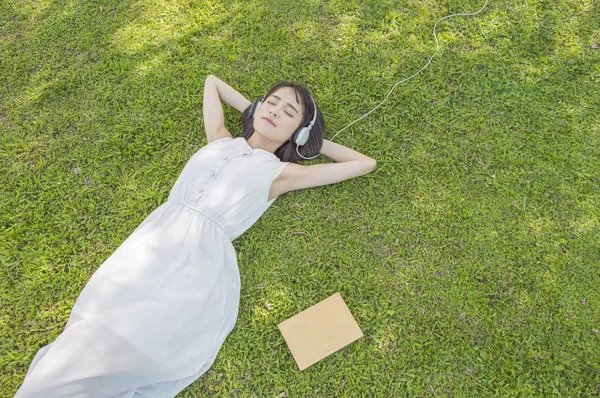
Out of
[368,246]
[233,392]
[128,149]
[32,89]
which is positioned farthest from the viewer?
[32,89]

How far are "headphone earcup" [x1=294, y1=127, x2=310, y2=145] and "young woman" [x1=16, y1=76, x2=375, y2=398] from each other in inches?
0.5

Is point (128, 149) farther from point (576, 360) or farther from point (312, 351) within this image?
point (576, 360)

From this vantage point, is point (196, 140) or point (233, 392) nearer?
point (233, 392)

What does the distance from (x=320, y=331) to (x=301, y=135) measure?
1.89 meters

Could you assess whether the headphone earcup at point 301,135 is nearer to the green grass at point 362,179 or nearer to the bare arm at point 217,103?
the green grass at point 362,179

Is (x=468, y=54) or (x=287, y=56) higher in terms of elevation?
(x=287, y=56)

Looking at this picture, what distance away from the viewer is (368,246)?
3.71 meters

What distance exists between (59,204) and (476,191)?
4.50m

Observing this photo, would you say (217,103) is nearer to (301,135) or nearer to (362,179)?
(301,135)

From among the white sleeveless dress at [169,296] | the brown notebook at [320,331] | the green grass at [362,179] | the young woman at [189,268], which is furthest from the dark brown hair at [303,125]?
the brown notebook at [320,331]

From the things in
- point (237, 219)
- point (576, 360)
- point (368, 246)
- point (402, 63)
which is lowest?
point (576, 360)

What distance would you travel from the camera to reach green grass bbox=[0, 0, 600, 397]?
336 cm

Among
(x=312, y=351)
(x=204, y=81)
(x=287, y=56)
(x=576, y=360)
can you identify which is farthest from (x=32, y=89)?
(x=576, y=360)

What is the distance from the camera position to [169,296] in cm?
290
